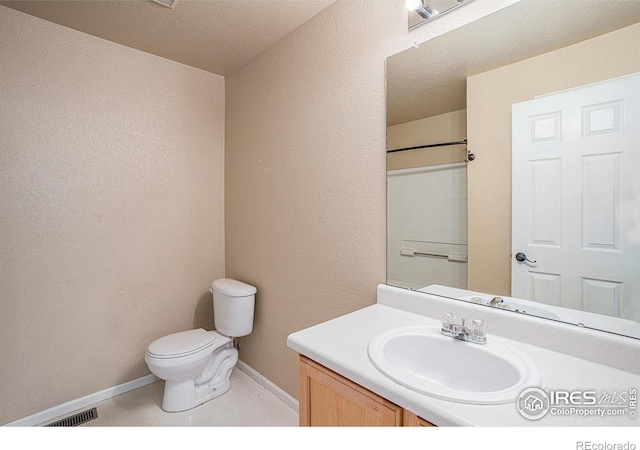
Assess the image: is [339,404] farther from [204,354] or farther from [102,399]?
[102,399]

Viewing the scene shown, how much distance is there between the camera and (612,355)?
2.86ft

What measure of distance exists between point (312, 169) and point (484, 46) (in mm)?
969

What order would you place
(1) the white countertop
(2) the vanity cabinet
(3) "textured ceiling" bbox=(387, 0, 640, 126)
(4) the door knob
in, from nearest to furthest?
(1) the white countertop → (2) the vanity cabinet → (3) "textured ceiling" bbox=(387, 0, 640, 126) → (4) the door knob

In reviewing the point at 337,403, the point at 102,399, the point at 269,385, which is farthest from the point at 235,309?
the point at 337,403

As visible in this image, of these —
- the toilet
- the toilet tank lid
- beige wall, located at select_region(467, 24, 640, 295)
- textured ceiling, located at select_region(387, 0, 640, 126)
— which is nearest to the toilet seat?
the toilet

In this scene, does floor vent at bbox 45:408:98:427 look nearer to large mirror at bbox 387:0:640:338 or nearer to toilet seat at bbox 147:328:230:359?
toilet seat at bbox 147:328:230:359

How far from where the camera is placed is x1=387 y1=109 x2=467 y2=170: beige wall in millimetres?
1229

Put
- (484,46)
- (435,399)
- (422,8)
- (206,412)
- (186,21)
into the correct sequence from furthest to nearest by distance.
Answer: (206,412), (186,21), (422,8), (484,46), (435,399)

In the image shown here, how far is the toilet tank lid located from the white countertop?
1027 mm

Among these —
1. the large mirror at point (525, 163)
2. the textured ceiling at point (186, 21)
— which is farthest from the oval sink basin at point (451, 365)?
the textured ceiling at point (186, 21)

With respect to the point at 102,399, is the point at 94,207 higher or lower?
higher

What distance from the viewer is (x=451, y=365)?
1052 millimetres
